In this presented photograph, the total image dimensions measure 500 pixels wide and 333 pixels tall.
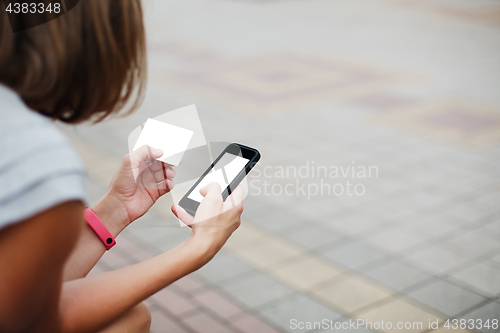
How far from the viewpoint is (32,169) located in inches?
36.2

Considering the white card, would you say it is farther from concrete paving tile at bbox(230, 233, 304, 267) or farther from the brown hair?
concrete paving tile at bbox(230, 233, 304, 267)

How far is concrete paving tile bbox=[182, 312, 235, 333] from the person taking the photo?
2654mm

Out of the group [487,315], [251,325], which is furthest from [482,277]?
[251,325]

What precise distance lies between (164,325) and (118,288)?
146 cm

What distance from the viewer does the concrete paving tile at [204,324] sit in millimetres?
2654

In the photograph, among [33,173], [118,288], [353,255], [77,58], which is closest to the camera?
[33,173]

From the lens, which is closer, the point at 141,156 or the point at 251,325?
the point at 141,156

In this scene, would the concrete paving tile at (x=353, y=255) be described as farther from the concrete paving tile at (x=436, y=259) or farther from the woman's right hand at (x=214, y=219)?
the woman's right hand at (x=214, y=219)

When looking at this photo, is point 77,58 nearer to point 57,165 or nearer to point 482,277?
point 57,165

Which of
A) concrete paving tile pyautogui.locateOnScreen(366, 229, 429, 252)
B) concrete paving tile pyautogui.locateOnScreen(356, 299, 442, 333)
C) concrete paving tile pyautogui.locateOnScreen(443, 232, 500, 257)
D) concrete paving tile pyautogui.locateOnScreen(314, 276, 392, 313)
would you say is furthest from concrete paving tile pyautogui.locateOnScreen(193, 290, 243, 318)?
concrete paving tile pyautogui.locateOnScreen(443, 232, 500, 257)

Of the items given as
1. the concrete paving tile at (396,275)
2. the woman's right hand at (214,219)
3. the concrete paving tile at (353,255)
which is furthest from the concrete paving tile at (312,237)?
the woman's right hand at (214,219)

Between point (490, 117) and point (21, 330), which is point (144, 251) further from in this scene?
point (490, 117)

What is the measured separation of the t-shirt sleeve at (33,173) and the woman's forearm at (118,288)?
464mm

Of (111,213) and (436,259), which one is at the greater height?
(111,213)
